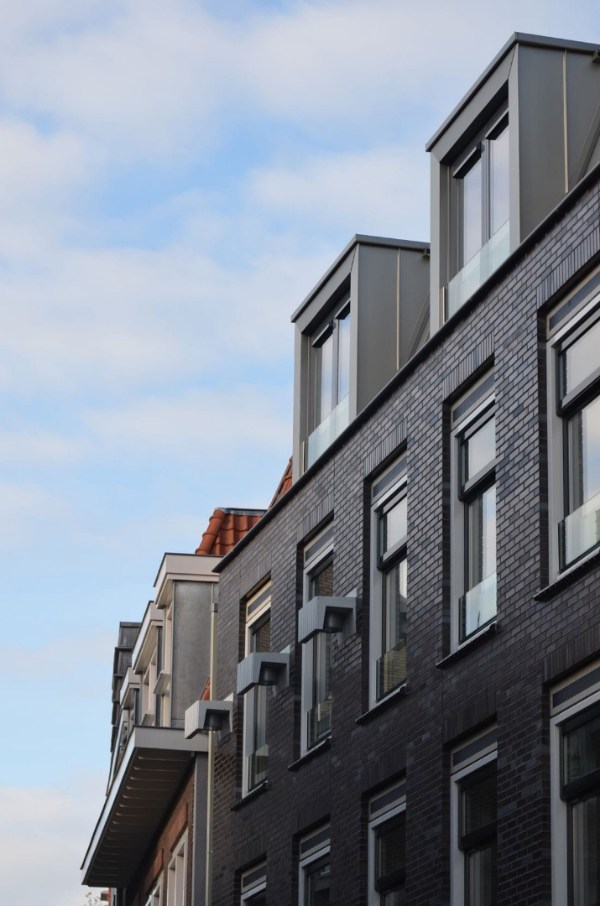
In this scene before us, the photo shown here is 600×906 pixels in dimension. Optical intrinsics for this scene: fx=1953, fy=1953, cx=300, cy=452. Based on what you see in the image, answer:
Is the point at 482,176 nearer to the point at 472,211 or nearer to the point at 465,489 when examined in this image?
the point at 472,211

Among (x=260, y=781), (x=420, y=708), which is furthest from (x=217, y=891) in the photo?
(x=420, y=708)

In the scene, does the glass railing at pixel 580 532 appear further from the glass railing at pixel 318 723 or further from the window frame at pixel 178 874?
the window frame at pixel 178 874

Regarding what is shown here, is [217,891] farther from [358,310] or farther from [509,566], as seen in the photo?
[509,566]

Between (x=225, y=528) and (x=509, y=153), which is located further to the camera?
(x=225, y=528)

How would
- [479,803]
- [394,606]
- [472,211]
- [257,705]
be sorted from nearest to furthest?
[479,803] < [472,211] < [394,606] < [257,705]

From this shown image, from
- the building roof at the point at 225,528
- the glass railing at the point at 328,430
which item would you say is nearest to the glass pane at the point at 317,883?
the glass railing at the point at 328,430

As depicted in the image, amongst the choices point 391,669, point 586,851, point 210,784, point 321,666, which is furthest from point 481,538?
point 210,784

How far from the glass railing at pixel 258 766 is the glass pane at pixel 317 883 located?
237 centimetres

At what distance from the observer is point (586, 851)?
1608cm

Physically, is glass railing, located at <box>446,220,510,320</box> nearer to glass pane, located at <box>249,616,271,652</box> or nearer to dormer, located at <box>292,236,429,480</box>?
dormer, located at <box>292,236,429,480</box>

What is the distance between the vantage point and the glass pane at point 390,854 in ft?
66.7

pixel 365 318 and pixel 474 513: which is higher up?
pixel 365 318

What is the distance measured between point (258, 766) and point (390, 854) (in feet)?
18.7

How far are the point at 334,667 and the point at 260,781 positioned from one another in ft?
11.8
